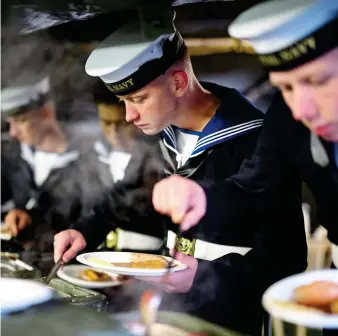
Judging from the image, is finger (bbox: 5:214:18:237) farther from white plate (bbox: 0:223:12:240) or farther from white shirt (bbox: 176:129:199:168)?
white shirt (bbox: 176:129:199:168)

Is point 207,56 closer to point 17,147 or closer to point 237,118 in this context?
point 237,118

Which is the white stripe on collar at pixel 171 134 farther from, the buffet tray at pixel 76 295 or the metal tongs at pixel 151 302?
the buffet tray at pixel 76 295

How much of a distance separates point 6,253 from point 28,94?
54 cm

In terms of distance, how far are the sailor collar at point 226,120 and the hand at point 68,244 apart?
1.58ft

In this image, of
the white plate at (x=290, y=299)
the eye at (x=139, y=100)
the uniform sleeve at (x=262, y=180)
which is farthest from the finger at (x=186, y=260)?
the eye at (x=139, y=100)

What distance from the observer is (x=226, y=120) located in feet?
4.65

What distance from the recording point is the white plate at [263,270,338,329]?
46.3 inches

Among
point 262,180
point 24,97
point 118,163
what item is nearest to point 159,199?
point 118,163

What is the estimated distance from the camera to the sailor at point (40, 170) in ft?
5.80

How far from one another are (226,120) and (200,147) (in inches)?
3.8

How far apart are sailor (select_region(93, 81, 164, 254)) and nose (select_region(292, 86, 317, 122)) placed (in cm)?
47

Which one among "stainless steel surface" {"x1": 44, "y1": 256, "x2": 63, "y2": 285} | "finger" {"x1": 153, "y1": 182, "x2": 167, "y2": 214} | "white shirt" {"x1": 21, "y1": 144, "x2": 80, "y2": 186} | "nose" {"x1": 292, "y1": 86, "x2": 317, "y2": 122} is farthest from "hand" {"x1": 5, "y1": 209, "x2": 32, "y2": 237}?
"nose" {"x1": 292, "y1": 86, "x2": 317, "y2": 122}

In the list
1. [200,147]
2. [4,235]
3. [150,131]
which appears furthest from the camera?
[4,235]

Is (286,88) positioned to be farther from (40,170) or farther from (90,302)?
(40,170)
